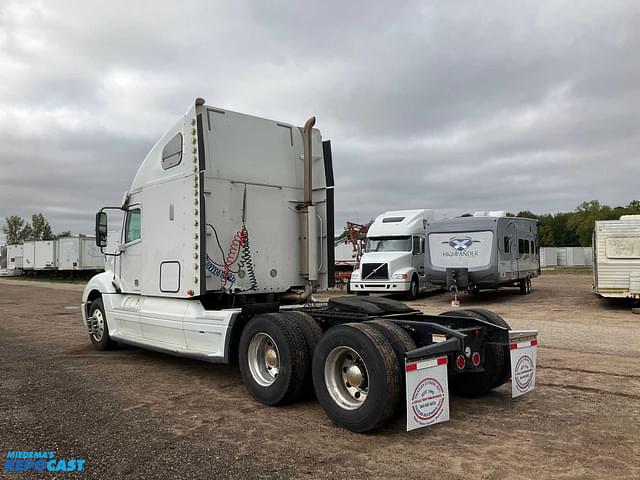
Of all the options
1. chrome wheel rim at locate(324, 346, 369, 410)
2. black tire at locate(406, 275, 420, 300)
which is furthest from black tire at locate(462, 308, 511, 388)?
black tire at locate(406, 275, 420, 300)

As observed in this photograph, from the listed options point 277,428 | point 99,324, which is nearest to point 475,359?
point 277,428

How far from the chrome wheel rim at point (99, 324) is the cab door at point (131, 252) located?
92cm

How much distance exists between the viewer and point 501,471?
4070mm

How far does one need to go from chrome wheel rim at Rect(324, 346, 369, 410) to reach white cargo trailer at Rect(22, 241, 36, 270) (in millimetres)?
53233

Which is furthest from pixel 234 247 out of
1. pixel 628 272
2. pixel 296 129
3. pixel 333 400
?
pixel 628 272

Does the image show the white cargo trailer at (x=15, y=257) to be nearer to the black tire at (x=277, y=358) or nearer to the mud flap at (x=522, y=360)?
the black tire at (x=277, y=358)

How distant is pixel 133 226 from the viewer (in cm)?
871

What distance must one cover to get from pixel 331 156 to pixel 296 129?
0.67 metres

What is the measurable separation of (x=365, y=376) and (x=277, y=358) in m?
1.26

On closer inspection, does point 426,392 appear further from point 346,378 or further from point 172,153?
point 172,153

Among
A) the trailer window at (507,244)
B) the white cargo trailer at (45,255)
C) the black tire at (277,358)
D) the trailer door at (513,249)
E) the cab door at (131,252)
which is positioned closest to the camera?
the black tire at (277,358)

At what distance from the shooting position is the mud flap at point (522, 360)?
5562 mm

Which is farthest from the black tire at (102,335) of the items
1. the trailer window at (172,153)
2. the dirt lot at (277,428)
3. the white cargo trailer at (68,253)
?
the white cargo trailer at (68,253)

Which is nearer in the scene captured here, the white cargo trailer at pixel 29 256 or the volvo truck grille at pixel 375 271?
the volvo truck grille at pixel 375 271
